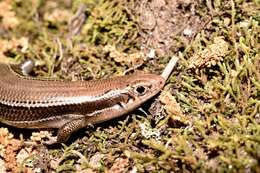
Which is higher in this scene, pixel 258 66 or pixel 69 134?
pixel 258 66

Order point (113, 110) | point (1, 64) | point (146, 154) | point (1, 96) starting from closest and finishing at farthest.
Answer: point (146, 154)
point (113, 110)
point (1, 96)
point (1, 64)

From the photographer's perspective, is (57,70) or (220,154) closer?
(220,154)

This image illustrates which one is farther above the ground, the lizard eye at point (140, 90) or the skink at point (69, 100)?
the lizard eye at point (140, 90)

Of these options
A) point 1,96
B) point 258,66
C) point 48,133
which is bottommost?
point 48,133

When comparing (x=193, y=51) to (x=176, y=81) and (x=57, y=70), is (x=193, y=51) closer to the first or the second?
(x=176, y=81)

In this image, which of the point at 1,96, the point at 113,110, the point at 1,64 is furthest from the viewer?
the point at 1,64

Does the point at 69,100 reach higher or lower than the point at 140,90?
lower

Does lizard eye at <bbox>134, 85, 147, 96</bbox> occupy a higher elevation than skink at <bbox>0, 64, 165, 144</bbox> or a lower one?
higher

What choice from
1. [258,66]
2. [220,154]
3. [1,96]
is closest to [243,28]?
[258,66]
